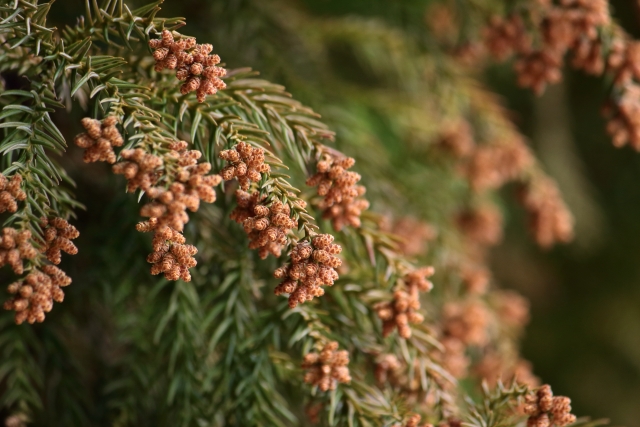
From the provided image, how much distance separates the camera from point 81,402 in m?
0.91

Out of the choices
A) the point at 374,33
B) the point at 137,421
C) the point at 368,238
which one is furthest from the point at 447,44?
the point at 137,421

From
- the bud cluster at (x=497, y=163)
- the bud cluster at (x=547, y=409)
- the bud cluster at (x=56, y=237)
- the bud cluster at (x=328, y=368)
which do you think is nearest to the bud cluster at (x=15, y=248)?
the bud cluster at (x=56, y=237)

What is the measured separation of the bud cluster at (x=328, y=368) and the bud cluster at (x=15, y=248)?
0.33 m

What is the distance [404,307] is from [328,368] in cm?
13

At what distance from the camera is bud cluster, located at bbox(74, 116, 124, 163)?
530mm

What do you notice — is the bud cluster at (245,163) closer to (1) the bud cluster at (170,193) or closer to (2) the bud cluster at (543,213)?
(1) the bud cluster at (170,193)

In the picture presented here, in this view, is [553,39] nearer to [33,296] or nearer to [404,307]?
[404,307]

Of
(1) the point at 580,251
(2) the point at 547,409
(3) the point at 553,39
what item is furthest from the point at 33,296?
(1) the point at 580,251

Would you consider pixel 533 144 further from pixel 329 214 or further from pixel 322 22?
pixel 329 214

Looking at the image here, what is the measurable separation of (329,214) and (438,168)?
0.74 meters

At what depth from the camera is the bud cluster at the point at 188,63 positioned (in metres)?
0.56

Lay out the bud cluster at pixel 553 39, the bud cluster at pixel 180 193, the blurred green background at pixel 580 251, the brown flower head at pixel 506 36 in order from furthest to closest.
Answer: the blurred green background at pixel 580 251 < the brown flower head at pixel 506 36 < the bud cluster at pixel 553 39 < the bud cluster at pixel 180 193

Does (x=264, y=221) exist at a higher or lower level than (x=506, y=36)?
lower

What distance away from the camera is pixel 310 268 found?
55 cm
